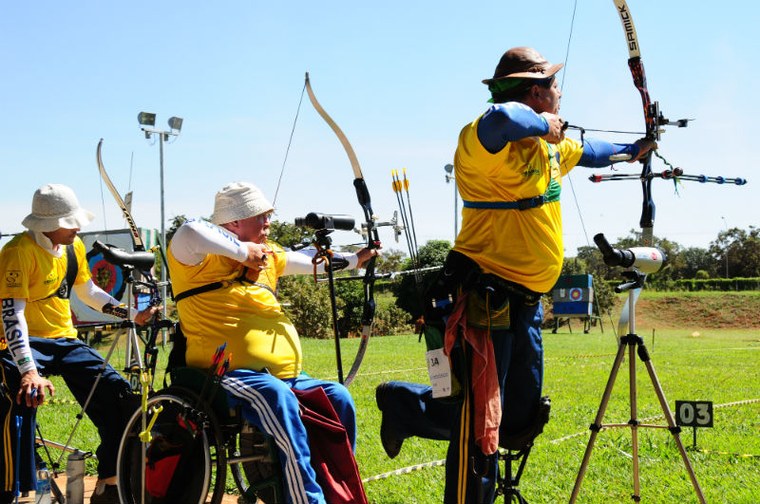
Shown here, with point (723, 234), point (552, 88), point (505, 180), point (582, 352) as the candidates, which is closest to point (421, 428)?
point (505, 180)

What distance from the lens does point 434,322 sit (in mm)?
3426

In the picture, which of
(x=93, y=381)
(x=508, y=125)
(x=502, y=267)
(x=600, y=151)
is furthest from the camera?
(x=93, y=381)

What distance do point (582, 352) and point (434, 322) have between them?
52.7ft

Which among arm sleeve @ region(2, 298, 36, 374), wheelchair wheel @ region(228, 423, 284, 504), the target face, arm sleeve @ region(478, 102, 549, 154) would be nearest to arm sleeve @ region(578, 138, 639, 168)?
arm sleeve @ region(478, 102, 549, 154)

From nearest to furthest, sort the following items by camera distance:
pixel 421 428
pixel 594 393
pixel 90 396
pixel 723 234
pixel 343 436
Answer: pixel 343 436 < pixel 421 428 < pixel 90 396 < pixel 594 393 < pixel 723 234

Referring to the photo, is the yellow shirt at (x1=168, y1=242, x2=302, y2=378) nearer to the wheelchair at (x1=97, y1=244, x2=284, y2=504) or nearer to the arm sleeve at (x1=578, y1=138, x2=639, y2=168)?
the wheelchair at (x1=97, y1=244, x2=284, y2=504)

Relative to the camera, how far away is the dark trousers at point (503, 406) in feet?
10.5

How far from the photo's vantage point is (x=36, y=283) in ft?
15.0

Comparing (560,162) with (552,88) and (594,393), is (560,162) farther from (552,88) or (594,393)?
(594,393)

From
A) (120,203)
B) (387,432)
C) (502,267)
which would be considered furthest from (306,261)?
(120,203)

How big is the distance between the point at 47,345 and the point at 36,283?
1.18 ft

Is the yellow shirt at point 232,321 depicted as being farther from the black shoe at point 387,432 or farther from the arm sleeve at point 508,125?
the arm sleeve at point 508,125

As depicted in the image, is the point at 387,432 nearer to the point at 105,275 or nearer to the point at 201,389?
the point at 201,389

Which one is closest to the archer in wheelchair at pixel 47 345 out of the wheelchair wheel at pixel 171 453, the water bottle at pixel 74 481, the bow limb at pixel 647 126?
the water bottle at pixel 74 481
